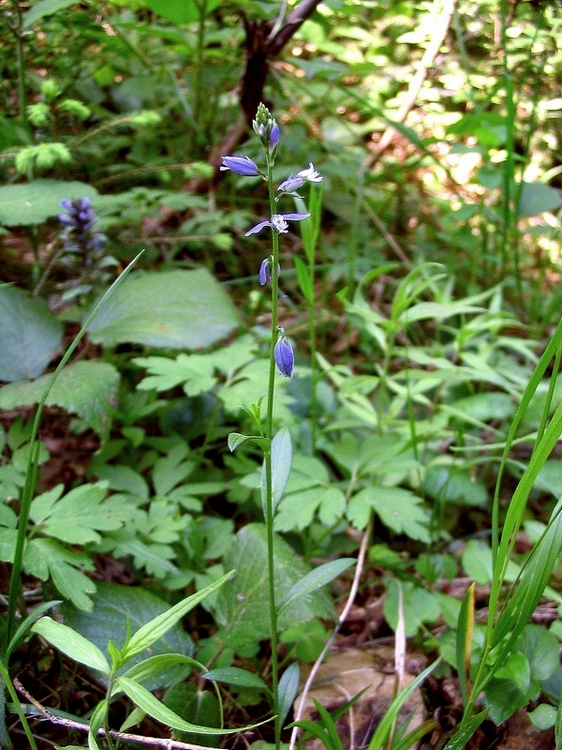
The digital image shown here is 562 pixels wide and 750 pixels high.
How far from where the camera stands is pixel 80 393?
58.6 inches

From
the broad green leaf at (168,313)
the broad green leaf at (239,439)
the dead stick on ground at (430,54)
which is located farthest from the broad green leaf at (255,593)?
the dead stick on ground at (430,54)

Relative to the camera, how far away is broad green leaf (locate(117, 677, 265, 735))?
0.90 meters

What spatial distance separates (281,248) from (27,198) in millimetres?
1615

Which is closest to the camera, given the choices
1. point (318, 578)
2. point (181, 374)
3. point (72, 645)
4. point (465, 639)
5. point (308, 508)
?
point (72, 645)

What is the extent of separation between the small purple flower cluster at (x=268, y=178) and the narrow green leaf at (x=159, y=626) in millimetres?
394

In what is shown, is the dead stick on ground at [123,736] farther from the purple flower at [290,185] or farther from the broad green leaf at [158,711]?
the purple flower at [290,185]

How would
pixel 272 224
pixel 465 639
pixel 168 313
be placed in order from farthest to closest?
1. pixel 168 313
2. pixel 465 639
3. pixel 272 224

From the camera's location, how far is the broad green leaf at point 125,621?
48.4 inches

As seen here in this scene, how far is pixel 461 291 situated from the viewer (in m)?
3.01

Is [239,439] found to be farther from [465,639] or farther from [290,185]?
[465,639]

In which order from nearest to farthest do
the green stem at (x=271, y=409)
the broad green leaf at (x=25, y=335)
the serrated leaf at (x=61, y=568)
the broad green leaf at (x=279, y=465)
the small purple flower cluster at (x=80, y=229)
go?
the green stem at (x=271, y=409) → the broad green leaf at (x=279, y=465) → the serrated leaf at (x=61, y=568) → the broad green leaf at (x=25, y=335) → the small purple flower cluster at (x=80, y=229)

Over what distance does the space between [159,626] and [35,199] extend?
138 centimetres

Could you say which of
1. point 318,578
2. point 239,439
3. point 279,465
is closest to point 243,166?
point 239,439

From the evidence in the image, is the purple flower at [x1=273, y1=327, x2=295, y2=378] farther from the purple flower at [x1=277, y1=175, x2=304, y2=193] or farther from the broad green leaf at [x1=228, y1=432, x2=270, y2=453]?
the purple flower at [x1=277, y1=175, x2=304, y2=193]
